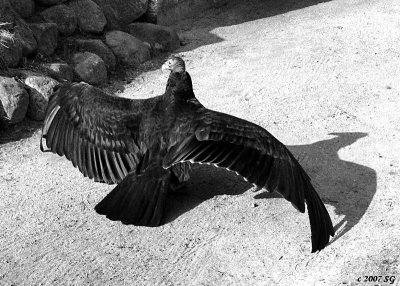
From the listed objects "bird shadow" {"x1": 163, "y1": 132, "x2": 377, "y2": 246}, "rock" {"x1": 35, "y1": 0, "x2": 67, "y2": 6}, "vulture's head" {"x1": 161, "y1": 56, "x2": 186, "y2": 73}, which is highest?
"rock" {"x1": 35, "y1": 0, "x2": 67, "y2": 6}

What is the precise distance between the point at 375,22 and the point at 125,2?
3.25 m

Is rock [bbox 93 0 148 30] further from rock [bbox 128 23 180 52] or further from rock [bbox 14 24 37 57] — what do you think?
rock [bbox 14 24 37 57]

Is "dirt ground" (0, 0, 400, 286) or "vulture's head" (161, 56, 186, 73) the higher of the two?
"vulture's head" (161, 56, 186, 73)

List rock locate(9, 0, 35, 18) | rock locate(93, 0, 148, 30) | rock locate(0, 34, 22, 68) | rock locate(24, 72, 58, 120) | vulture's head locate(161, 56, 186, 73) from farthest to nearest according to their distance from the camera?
rock locate(93, 0, 148, 30)
rock locate(9, 0, 35, 18)
rock locate(0, 34, 22, 68)
rock locate(24, 72, 58, 120)
vulture's head locate(161, 56, 186, 73)

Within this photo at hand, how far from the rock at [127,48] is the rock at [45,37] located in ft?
2.50

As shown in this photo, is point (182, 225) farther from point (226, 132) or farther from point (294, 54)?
point (294, 54)

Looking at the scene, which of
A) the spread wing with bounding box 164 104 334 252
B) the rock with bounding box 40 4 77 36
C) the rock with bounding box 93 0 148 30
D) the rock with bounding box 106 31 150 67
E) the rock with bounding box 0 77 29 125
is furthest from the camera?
the rock with bounding box 93 0 148 30

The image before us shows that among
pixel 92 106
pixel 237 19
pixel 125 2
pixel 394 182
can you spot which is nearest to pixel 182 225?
pixel 92 106

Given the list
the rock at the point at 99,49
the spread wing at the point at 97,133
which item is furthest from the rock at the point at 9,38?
the spread wing at the point at 97,133

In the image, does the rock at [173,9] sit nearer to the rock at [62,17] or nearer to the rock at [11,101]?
the rock at [62,17]

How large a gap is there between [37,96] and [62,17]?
154cm

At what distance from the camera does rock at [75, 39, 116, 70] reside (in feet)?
27.9

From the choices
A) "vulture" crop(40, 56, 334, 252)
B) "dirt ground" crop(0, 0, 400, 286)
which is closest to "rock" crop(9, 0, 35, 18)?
"dirt ground" crop(0, 0, 400, 286)

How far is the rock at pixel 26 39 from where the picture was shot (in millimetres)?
7787
